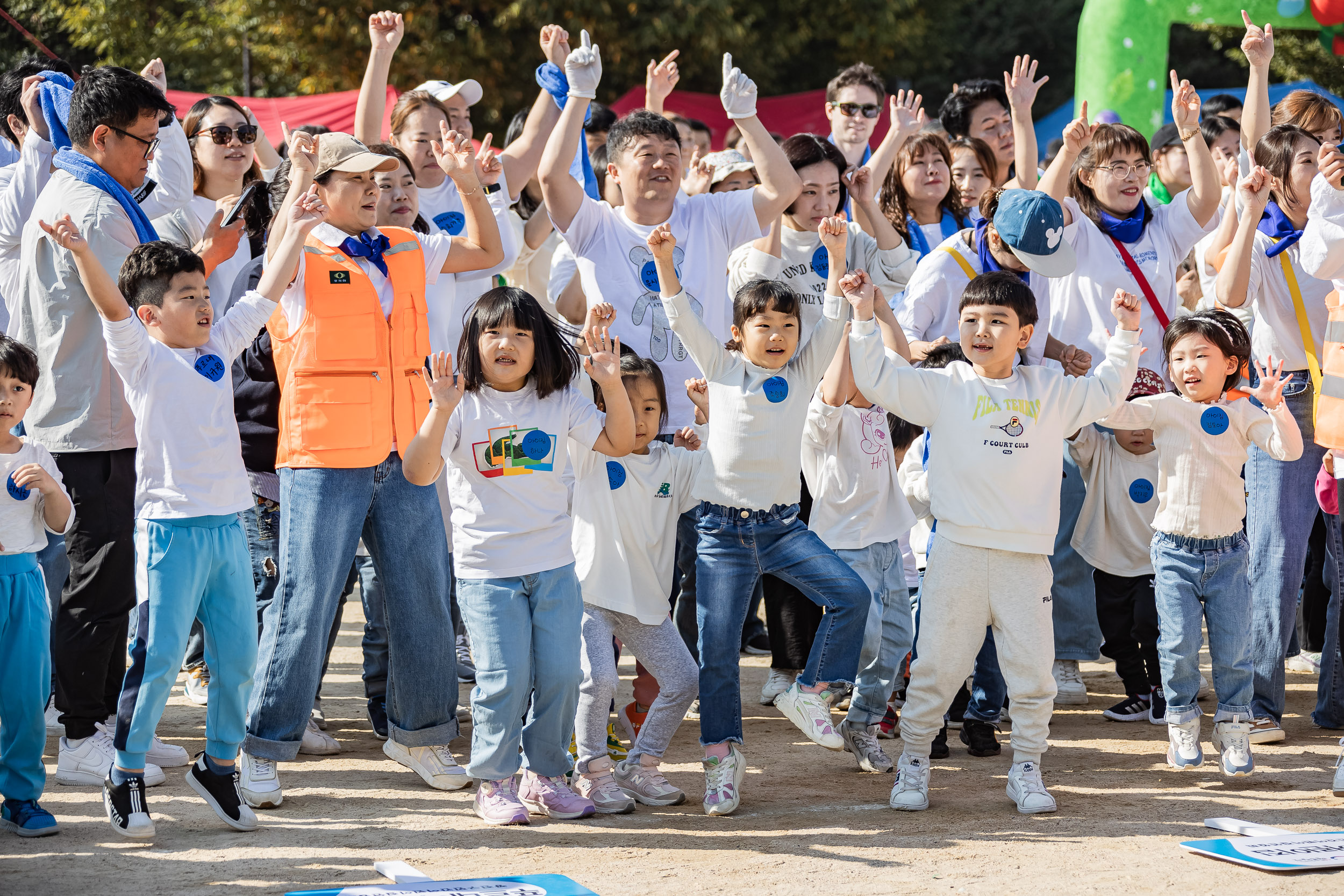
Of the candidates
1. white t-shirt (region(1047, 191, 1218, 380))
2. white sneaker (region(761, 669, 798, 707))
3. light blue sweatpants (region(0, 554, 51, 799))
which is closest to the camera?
light blue sweatpants (region(0, 554, 51, 799))

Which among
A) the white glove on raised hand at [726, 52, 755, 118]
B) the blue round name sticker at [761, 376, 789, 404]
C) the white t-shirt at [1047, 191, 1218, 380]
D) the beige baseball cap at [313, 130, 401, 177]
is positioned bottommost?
the blue round name sticker at [761, 376, 789, 404]

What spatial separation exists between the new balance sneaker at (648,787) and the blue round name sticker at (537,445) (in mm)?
1096

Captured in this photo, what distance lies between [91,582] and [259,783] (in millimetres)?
954

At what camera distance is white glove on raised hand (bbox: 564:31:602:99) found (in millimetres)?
5230

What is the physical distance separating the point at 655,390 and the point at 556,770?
1.30 metres

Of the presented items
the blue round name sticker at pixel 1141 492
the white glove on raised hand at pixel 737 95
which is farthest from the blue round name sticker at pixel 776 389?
the blue round name sticker at pixel 1141 492

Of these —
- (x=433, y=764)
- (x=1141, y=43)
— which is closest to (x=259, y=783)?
(x=433, y=764)

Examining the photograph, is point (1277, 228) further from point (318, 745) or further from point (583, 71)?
point (318, 745)

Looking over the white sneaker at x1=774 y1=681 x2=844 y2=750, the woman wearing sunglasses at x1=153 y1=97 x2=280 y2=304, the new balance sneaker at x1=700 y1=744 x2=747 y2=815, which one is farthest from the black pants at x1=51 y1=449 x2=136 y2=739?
the white sneaker at x1=774 y1=681 x2=844 y2=750

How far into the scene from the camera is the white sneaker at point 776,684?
6.03 metres

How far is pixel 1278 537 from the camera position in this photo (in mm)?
5355

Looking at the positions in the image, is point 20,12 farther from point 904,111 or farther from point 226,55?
point 904,111

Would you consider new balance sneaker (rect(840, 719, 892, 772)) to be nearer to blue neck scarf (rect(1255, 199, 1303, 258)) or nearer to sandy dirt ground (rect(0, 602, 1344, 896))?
sandy dirt ground (rect(0, 602, 1344, 896))

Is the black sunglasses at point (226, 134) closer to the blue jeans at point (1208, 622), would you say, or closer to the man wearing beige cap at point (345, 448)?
the man wearing beige cap at point (345, 448)
